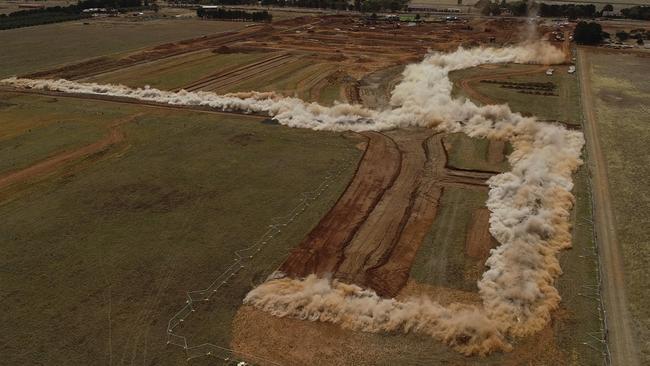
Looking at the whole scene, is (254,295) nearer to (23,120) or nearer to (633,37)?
(23,120)

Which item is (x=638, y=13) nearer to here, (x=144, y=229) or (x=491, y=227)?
(x=491, y=227)

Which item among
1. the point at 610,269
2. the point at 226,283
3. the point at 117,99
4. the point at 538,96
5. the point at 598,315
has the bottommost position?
the point at 598,315

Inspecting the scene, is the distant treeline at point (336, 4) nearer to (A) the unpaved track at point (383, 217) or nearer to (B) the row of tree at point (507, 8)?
(B) the row of tree at point (507, 8)

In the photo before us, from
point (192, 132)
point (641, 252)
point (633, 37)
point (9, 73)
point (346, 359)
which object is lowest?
point (346, 359)

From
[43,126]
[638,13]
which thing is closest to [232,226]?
[43,126]

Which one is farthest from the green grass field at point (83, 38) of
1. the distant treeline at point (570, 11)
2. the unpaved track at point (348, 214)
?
the distant treeline at point (570, 11)

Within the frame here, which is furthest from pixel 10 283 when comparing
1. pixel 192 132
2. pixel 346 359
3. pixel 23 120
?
pixel 23 120
